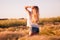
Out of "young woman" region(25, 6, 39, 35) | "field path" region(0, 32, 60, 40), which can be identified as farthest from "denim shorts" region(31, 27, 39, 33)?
"field path" region(0, 32, 60, 40)

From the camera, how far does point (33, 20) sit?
3.57m

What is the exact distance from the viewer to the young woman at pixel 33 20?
3473 mm

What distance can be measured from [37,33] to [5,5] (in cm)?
75

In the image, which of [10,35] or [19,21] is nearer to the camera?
[10,35]

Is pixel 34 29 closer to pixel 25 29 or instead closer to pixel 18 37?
pixel 25 29

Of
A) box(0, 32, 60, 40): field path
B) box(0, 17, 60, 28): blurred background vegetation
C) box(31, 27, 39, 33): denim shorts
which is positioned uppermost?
box(0, 17, 60, 28): blurred background vegetation

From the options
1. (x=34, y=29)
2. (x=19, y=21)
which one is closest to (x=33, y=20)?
(x=34, y=29)

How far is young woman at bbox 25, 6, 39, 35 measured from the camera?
3.47 meters

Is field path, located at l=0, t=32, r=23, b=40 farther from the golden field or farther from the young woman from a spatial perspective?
the young woman

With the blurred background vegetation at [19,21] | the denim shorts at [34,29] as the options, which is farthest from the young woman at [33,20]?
the blurred background vegetation at [19,21]

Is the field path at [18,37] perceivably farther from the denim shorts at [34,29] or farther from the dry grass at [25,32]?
the denim shorts at [34,29]

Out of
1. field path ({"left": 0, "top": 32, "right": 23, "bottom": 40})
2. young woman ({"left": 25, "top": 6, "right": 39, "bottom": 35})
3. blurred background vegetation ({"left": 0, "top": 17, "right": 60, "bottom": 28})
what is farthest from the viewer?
blurred background vegetation ({"left": 0, "top": 17, "right": 60, "bottom": 28})

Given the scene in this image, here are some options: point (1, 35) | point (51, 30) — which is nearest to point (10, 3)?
point (1, 35)

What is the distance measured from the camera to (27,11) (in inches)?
A: 143
